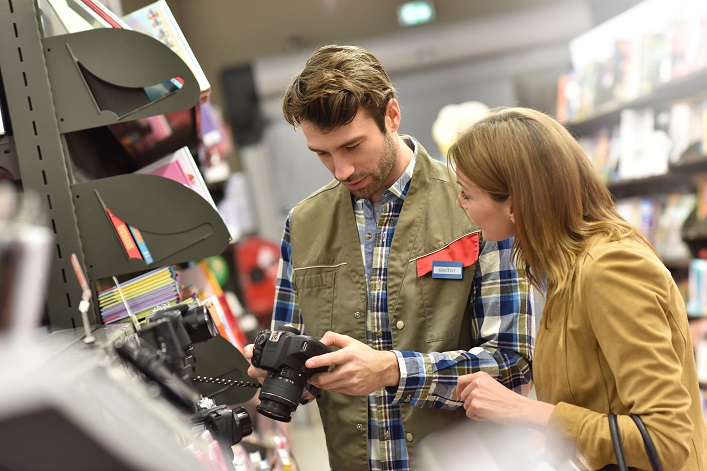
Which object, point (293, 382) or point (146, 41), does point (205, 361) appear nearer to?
point (293, 382)

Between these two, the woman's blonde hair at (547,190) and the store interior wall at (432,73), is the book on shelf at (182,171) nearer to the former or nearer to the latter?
the woman's blonde hair at (547,190)

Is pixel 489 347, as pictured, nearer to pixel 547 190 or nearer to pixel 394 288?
pixel 394 288

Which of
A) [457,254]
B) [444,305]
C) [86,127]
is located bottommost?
[444,305]

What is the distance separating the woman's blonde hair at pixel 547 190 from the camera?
132 cm

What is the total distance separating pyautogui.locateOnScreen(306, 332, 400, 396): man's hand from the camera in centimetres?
142

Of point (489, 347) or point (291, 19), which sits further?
point (291, 19)

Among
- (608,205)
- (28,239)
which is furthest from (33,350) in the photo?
(608,205)

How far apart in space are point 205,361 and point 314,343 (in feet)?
1.42

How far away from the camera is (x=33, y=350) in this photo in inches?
25.7

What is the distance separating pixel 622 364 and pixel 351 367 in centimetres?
51

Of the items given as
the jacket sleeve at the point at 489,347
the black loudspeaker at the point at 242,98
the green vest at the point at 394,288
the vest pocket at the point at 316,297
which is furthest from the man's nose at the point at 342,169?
the black loudspeaker at the point at 242,98

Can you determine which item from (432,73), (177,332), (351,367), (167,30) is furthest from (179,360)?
(432,73)

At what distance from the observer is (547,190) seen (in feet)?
4.37

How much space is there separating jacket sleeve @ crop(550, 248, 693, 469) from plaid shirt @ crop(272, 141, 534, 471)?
353mm
